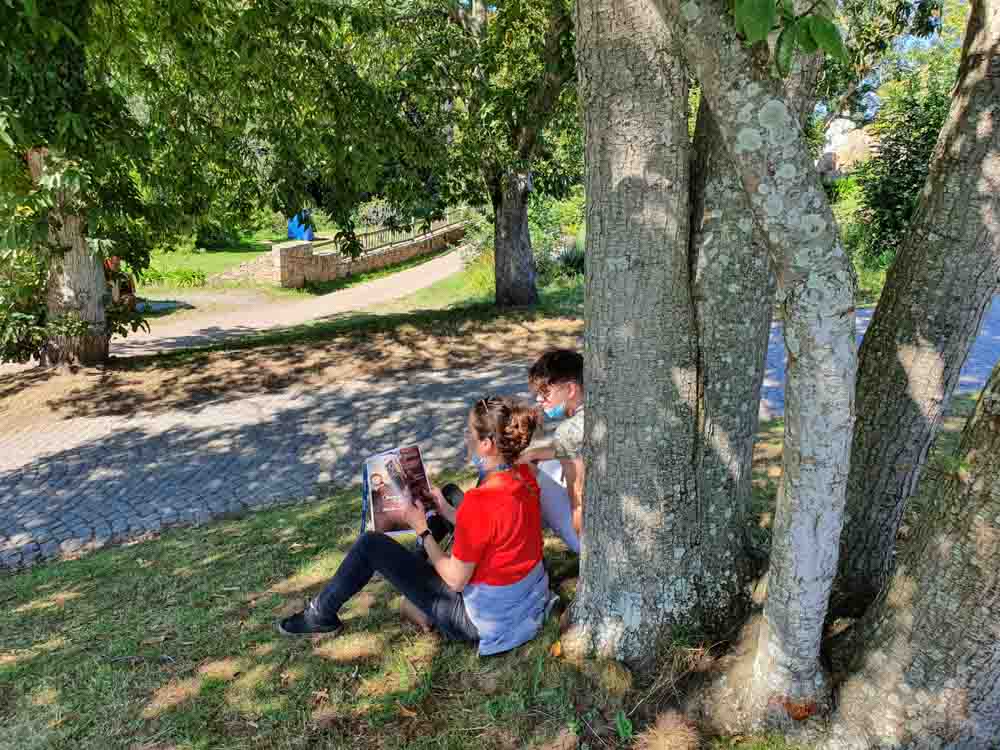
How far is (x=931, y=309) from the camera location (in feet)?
8.61

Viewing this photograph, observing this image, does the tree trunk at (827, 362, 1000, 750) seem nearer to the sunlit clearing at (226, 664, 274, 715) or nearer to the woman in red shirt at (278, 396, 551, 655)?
the woman in red shirt at (278, 396, 551, 655)

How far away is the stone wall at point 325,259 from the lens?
21.9 metres

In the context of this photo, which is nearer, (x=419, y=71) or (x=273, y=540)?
(x=273, y=540)

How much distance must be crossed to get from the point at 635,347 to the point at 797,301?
77 centimetres

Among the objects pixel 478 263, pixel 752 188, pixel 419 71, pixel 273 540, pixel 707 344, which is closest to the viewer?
pixel 752 188

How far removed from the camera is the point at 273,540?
546cm

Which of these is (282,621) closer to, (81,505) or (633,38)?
(633,38)

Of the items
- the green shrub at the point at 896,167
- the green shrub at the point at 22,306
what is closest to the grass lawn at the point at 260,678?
the green shrub at the point at 22,306

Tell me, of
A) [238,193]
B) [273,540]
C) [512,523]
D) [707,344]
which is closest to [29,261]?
[238,193]

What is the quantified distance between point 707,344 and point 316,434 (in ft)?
21.0

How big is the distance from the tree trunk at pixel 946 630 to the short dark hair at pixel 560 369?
197 cm

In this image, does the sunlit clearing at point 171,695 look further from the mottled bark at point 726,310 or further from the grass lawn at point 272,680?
the mottled bark at point 726,310

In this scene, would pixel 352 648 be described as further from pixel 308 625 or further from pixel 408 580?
pixel 408 580

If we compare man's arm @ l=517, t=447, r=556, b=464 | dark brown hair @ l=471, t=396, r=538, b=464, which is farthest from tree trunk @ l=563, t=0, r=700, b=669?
man's arm @ l=517, t=447, r=556, b=464
